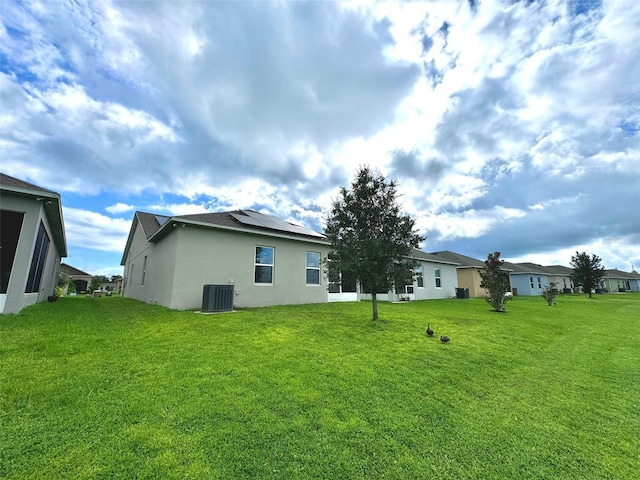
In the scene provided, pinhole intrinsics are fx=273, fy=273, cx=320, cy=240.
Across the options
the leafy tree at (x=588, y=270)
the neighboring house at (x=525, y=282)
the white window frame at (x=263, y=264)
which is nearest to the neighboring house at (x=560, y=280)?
the neighboring house at (x=525, y=282)

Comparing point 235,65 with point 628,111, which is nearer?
point 235,65

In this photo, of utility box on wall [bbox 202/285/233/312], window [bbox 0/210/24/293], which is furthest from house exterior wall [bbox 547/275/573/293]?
window [bbox 0/210/24/293]

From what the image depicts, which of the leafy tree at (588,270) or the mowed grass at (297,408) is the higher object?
the leafy tree at (588,270)

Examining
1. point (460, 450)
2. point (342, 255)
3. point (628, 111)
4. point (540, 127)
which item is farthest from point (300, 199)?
point (460, 450)

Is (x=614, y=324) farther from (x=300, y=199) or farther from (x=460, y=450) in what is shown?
(x=300, y=199)

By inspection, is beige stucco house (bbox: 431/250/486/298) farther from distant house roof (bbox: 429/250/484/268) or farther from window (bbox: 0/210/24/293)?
window (bbox: 0/210/24/293)

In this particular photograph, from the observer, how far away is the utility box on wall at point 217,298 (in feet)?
32.1

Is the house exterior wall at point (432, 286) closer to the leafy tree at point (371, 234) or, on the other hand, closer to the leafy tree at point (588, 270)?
the leafy tree at point (371, 234)

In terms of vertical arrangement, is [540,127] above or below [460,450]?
above

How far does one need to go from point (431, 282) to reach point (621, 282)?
73.6 metres

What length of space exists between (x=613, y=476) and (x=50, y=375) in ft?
22.5

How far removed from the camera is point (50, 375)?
388cm

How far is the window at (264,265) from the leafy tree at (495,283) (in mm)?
12896

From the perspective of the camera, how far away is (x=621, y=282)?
212 feet
